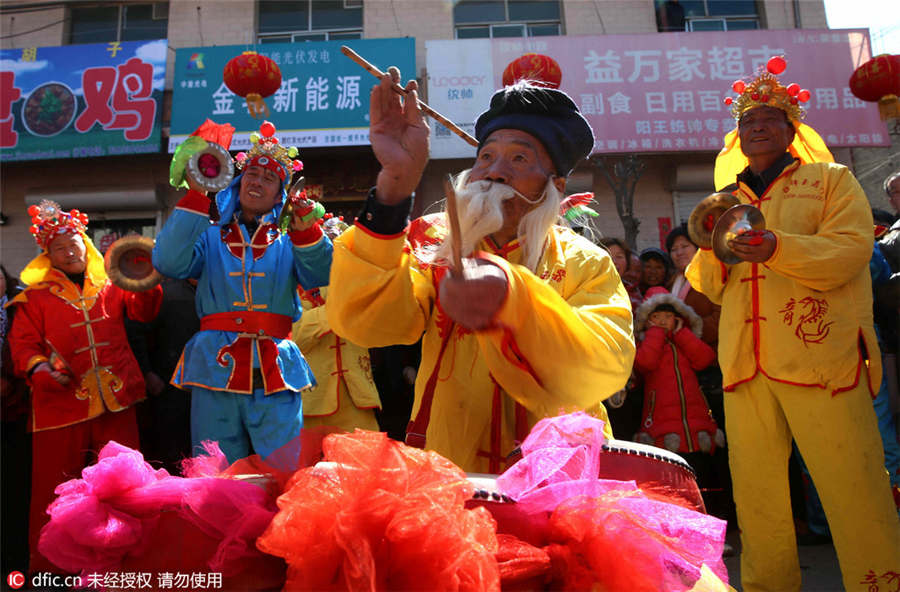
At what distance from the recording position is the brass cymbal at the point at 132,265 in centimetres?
331

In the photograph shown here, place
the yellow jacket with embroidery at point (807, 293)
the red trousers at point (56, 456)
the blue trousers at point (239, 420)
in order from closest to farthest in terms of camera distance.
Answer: the yellow jacket with embroidery at point (807, 293) < the blue trousers at point (239, 420) < the red trousers at point (56, 456)

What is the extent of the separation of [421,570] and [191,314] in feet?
13.4

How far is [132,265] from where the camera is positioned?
3.41 meters

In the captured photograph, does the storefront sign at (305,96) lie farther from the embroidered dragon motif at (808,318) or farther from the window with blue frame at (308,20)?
the embroidered dragon motif at (808,318)

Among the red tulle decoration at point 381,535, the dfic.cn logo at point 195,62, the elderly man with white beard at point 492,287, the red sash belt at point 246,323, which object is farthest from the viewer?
the dfic.cn logo at point 195,62

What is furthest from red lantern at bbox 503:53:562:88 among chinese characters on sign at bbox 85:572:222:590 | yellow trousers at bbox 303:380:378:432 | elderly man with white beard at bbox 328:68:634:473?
yellow trousers at bbox 303:380:378:432

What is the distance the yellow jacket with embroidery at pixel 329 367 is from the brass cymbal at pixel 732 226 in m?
2.15

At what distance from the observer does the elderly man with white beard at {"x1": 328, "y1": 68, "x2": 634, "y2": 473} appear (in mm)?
1244

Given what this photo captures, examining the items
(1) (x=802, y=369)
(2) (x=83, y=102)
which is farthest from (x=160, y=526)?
(2) (x=83, y=102)

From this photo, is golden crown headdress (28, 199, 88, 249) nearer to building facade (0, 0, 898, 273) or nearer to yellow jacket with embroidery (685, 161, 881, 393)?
yellow jacket with embroidery (685, 161, 881, 393)

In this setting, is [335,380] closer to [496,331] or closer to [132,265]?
[132,265]

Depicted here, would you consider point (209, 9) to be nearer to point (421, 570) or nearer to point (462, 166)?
point (462, 166)

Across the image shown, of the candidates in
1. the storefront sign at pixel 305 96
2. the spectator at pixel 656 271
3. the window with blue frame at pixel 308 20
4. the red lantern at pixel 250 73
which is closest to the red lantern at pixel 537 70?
the red lantern at pixel 250 73

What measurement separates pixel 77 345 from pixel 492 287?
3.50 meters
